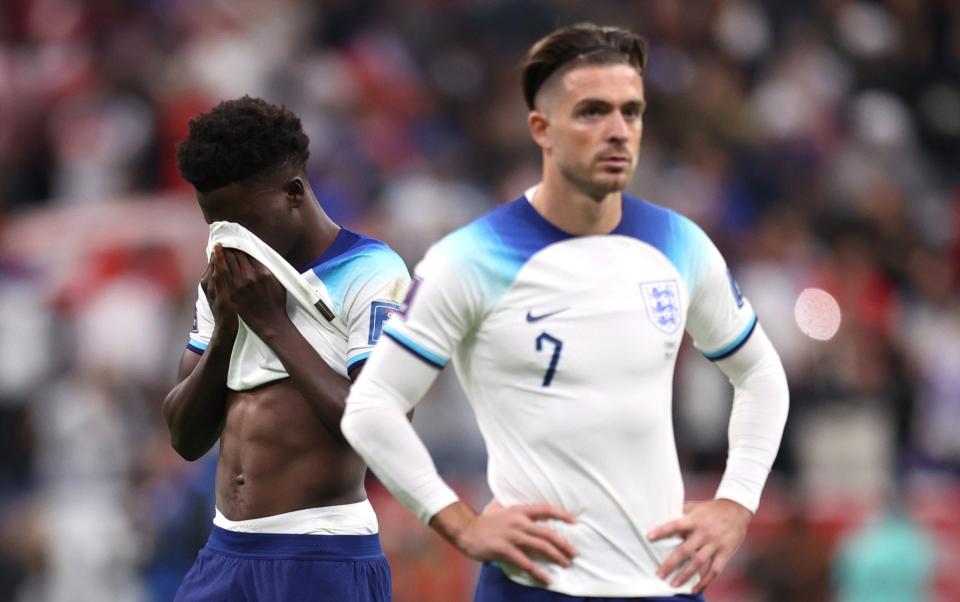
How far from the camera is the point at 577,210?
4.49 metres

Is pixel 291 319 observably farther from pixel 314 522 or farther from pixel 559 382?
pixel 559 382

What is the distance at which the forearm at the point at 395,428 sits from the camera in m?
4.32

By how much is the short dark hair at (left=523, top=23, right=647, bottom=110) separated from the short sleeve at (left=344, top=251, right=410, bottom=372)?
0.90 m

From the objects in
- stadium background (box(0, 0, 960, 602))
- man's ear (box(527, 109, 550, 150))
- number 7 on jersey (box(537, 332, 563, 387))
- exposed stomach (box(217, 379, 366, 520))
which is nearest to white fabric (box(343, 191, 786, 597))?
number 7 on jersey (box(537, 332, 563, 387))

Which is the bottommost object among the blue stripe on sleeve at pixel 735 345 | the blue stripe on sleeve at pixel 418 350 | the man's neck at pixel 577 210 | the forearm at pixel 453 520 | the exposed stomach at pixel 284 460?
the forearm at pixel 453 520

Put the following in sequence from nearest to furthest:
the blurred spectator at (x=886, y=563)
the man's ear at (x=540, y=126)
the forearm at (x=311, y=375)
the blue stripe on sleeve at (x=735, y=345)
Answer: the man's ear at (x=540, y=126), the blue stripe on sleeve at (x=735, y=345), the forearm at (x=311, y=375), the blurred spectator at (x=886, y=563)

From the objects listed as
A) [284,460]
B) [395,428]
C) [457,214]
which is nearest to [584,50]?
[395,428]

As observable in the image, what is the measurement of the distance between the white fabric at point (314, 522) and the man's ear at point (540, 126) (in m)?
1.32

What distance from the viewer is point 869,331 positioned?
12.1 m

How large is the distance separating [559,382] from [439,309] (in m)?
0.35

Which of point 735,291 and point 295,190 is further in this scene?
point 295,190

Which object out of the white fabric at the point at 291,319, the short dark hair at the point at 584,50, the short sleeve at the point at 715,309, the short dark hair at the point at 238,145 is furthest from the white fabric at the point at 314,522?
the short dark hair at the point at 584,50

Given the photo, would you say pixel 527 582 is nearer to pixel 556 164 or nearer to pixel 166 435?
pixel 556 164

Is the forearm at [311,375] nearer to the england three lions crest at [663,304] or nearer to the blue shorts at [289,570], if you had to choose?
the blue shorts at [289,570]
